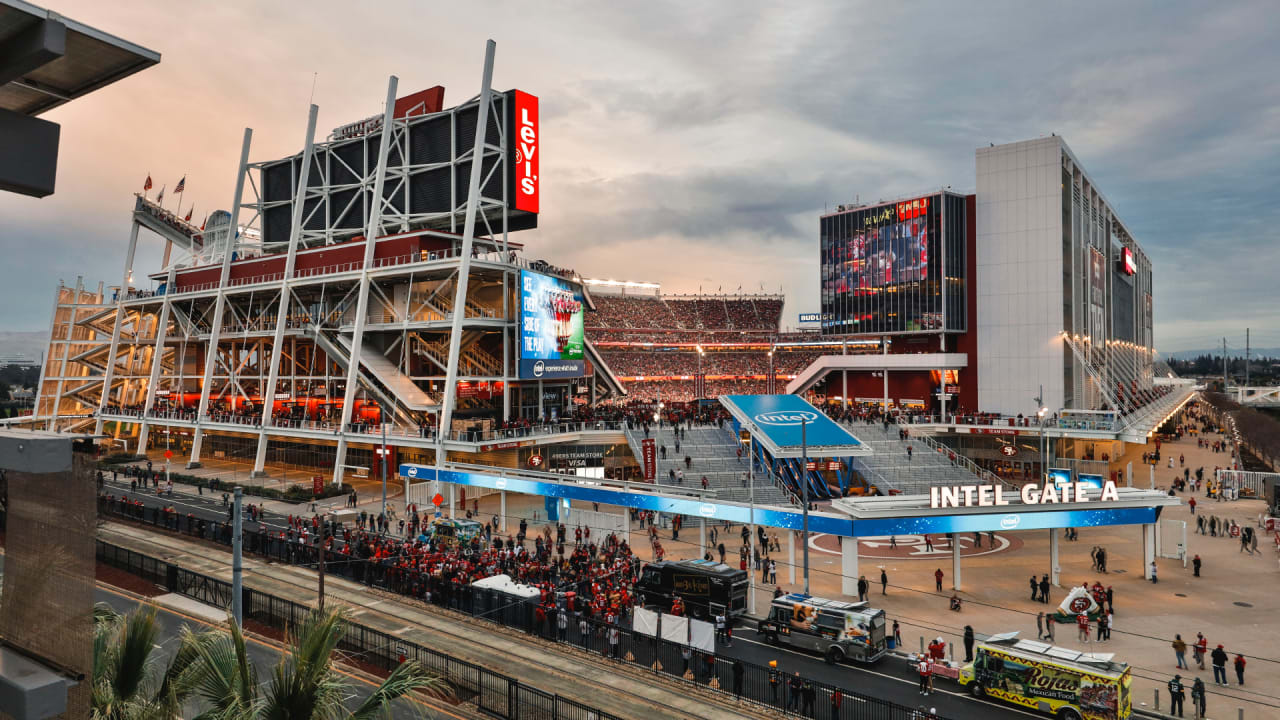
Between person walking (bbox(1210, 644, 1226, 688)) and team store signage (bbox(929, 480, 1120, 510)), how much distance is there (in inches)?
441

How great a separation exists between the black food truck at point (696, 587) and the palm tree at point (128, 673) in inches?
787

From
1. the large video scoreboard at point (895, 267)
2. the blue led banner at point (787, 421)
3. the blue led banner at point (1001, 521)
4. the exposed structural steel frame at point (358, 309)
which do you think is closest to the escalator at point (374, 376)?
the exposed structural steel frame at point (358, 309)

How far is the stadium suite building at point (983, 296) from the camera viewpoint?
230ft

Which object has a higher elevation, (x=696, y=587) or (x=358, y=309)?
(x=358, y=309)

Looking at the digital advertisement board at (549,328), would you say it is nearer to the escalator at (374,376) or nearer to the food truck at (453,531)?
the escalator at (374,376)

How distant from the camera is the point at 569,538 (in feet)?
130

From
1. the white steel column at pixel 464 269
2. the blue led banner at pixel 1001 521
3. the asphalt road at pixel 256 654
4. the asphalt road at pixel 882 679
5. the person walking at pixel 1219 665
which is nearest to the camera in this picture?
the asphalt road at pixel 256 654

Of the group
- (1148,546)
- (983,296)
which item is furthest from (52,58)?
(983,296)

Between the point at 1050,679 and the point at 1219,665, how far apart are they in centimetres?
671

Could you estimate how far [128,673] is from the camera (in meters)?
7.75

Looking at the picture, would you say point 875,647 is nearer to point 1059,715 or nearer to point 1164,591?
point 1059,715

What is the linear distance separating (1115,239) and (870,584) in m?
91.3

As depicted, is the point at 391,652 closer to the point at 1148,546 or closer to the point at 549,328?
the point at 1148,546

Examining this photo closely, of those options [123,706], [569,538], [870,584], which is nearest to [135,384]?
[569,538]
